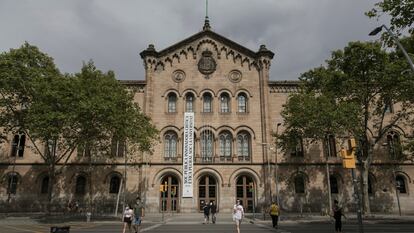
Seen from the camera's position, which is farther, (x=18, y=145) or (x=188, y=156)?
(x=18, y=145)

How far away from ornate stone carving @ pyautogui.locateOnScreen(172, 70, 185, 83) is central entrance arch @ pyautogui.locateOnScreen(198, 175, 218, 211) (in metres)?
10.8

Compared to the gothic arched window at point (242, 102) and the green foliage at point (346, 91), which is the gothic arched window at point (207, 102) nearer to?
the gothic arched window at point (242, 102)

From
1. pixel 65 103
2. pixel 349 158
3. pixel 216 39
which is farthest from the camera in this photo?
pixel 216 39

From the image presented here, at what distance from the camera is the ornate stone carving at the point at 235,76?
124 feet

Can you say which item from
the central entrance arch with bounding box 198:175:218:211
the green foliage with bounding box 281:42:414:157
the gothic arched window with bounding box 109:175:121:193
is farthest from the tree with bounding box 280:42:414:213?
the gothic arched window with bounding box 109:175:121:193

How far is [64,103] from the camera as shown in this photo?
82.0 ft

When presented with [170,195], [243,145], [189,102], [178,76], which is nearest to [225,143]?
[243,145]

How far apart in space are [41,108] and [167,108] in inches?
564

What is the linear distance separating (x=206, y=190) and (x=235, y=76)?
12.8 m

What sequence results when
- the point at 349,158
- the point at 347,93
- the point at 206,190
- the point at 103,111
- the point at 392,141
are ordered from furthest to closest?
the point at 392,141 < the point at 206,190 < the point at 347,93 < the point at 103,111 < the point at 349,158

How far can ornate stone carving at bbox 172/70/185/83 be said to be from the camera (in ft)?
123

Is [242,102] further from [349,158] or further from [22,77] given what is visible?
[349,158]

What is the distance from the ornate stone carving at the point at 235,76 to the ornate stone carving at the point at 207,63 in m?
2.04

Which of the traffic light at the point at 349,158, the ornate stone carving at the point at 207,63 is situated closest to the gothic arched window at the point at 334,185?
the ornate stone carving at the point at 207,63
